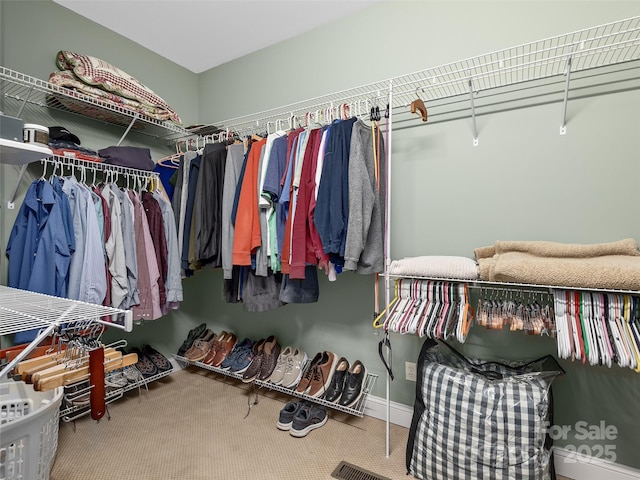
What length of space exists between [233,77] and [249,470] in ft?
8.83

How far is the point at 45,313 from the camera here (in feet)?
3.07

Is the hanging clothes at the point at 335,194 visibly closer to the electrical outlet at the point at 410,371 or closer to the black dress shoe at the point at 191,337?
the electrical outlet at the point at 410,371

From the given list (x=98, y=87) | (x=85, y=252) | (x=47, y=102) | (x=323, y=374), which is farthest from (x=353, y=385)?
(x=47, y=102)

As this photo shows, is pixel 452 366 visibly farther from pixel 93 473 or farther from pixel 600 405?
pixel 93 473

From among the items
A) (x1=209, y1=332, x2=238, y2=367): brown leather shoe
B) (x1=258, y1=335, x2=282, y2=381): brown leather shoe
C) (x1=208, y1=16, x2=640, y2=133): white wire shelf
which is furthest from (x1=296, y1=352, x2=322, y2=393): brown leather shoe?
(x1=208, y1=16, x2=640, y2=133): white wire shelf

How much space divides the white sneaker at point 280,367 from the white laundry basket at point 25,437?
46.0 inches

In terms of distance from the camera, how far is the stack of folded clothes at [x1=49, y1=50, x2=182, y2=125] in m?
1.96

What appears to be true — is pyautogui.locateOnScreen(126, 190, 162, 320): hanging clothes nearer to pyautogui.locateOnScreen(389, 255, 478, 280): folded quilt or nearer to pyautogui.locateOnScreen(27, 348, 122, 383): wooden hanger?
pyautogui.locateOnScreen(27, 348, 122, 383): wooden hanger

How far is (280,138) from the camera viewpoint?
1971mm

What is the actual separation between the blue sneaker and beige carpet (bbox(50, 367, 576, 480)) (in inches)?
8.2

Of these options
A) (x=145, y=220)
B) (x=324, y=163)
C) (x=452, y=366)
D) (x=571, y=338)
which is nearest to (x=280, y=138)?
(x=324, y=163)

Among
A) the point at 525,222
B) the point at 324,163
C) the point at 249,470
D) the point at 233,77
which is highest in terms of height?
the point at 233,77

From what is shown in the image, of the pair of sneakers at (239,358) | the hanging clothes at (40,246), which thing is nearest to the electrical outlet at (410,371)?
the pair of sneakers at (239,358)

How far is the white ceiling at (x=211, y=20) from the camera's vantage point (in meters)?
2.12
